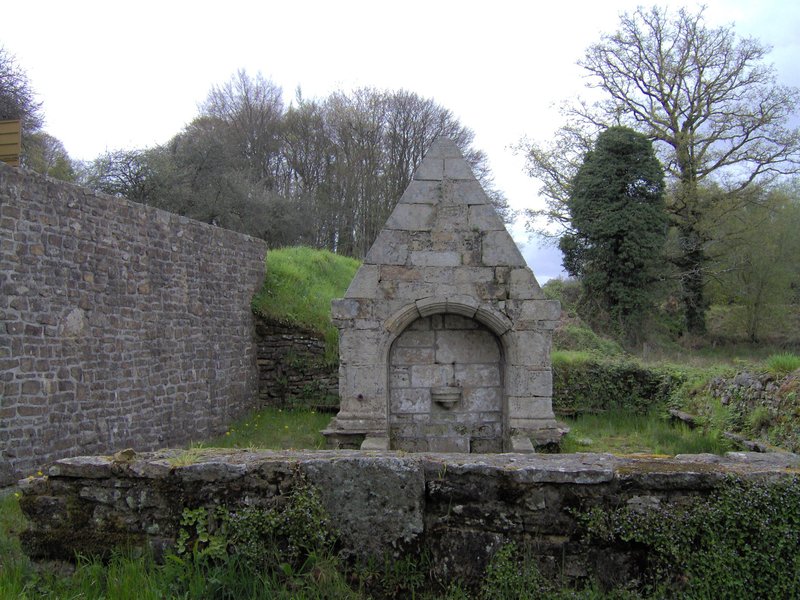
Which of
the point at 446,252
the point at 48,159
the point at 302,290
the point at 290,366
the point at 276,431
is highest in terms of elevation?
→ the point at 48,159

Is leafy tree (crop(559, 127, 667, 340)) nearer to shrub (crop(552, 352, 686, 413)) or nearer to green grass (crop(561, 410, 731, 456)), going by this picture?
shrub (crop(552, 352, 686, 413))

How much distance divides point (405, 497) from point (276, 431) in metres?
10.2

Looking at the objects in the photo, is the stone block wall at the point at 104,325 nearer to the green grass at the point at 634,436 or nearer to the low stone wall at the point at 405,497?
the low stone wall at the point at 405,497

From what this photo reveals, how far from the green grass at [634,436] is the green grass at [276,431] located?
460 cm

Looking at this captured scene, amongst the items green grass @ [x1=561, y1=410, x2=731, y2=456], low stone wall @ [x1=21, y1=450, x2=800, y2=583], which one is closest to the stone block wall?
low stone wall @ [x1=21, y1=450, x2=800, y2=583]

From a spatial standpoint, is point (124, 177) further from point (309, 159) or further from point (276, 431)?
point (276, 431)

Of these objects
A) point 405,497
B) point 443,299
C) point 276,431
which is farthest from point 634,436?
point 405,497

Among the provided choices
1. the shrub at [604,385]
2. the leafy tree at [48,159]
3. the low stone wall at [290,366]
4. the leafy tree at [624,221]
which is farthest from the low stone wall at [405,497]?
the leafy tree at [624,221]

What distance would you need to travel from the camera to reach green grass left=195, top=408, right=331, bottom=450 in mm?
11805

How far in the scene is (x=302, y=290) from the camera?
54.5 ft

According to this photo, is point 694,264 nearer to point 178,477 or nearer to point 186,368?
point 186,368

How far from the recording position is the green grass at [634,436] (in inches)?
369

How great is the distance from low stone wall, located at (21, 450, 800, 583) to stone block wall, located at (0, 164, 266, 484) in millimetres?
5221

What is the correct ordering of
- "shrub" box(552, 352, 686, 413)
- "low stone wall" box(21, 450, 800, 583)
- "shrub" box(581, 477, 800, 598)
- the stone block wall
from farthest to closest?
"shrub" box(552, 352, 686, 413)
the stone block wall
"low stone wall" box(21, 450, 800, 583)
"shrub" box(581, 477, 800, 598)
